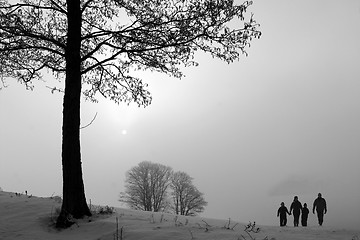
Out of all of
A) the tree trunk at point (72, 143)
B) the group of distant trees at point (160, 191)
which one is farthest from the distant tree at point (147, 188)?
the tree trunk at point (72, 143)

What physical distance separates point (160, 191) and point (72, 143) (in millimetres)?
39373

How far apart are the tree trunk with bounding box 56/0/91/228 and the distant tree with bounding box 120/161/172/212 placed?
38.1 metres

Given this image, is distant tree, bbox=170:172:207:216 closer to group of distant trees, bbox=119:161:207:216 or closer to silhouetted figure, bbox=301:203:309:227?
group of distant trees, bbox=119:161:207:216

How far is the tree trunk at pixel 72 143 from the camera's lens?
7371 mm

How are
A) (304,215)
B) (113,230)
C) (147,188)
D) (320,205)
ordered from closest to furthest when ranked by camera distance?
(113,230), (320,205), (304,215), (147,188)

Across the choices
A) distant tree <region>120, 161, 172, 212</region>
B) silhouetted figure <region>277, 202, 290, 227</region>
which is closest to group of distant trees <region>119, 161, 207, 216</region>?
distant tree <region>120, 161, 172, 212</region>

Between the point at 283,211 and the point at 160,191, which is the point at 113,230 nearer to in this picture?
the point at 283,211

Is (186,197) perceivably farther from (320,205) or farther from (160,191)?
(320,205)

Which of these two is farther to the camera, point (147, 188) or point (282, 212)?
point (147, 188)

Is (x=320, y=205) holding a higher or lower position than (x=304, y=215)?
higher

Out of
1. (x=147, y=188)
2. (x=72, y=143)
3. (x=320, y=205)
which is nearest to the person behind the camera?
(x=72, y=143)

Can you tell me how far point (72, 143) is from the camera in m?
7.59

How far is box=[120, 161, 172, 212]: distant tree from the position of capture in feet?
147

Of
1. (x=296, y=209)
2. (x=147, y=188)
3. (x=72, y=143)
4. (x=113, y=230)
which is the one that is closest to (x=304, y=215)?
(x=296, y=209)
